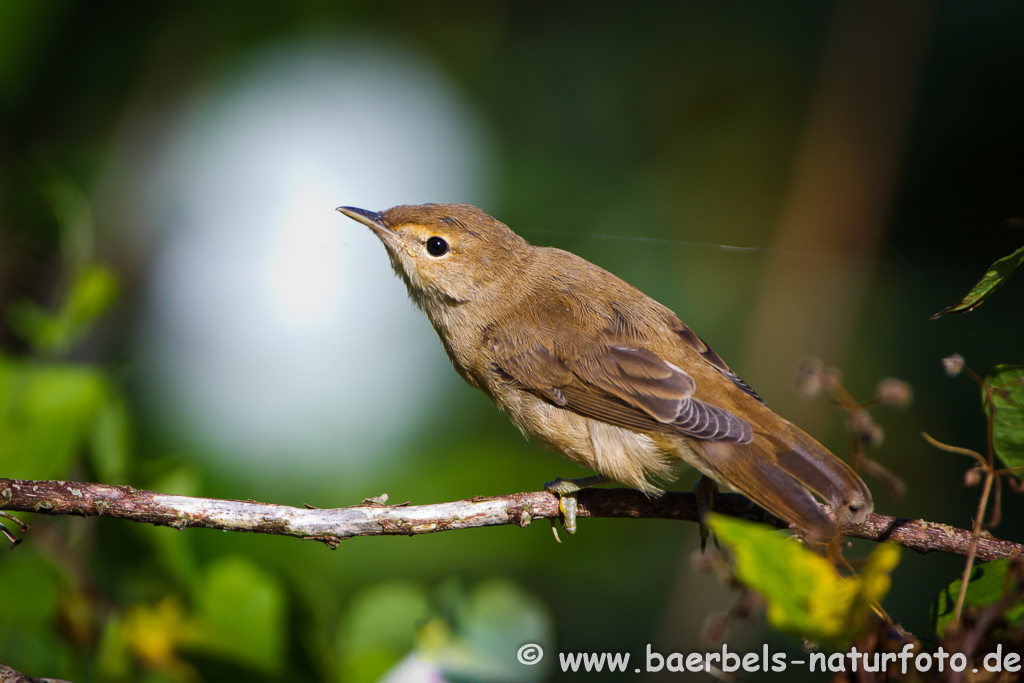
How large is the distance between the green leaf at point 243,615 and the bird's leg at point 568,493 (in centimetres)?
82

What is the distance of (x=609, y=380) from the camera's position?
2459 mm

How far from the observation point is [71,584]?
1.91m

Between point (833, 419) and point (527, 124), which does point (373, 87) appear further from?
point (833, 419)

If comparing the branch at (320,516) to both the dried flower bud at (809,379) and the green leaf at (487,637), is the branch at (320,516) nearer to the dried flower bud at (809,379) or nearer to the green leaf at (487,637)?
the green leaf at (487,637)

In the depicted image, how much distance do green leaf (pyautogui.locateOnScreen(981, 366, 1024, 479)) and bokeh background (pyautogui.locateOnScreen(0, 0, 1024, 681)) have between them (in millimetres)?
1040

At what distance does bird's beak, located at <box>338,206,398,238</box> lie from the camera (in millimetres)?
2664

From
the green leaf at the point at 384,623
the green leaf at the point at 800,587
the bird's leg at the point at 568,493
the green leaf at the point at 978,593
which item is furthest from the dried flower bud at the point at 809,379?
the green leaf at the point at 384,623

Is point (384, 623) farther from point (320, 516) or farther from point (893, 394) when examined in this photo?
point (893, 394)

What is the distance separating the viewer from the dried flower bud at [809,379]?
4.97 ft

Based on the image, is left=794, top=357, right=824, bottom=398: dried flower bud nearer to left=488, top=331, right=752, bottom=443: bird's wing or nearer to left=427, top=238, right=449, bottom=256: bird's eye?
left=488, top=331, right=752, bottom=443: bird's wing

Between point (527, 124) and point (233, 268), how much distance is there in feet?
6.04

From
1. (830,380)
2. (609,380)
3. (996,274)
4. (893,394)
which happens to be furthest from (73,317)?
(996,274)

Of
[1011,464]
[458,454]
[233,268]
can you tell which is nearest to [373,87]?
[233,268]

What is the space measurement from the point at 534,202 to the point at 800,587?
3216 millimetres
